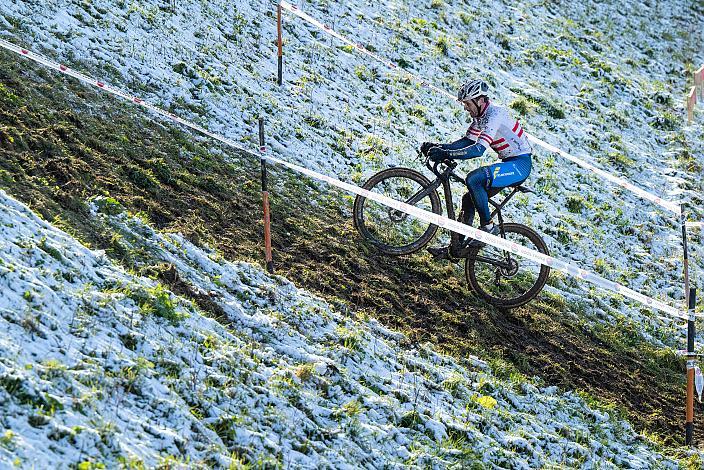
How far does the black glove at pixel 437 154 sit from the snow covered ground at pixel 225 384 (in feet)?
8.49

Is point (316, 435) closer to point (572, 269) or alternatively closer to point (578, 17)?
point (572, 269)

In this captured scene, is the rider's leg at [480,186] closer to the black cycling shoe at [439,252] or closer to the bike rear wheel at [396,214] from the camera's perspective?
the bike rear wheel at [396,214]

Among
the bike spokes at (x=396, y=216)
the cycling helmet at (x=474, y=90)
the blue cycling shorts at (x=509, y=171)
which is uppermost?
the cycling helmet at (x=474, y=90)

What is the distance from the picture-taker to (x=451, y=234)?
36.2 feet

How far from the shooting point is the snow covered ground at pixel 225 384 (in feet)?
19.0

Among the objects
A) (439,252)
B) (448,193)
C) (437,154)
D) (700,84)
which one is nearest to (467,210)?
(448,193)

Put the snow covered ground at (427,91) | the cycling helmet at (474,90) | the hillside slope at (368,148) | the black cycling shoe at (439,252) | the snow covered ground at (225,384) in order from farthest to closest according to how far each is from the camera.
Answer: the snow covered ground at (427,91)
the black cycling shoe at (439,252)
the cycling helmet at (474,90)
the hillside slope at (368,148)
the snow covered ground at (225,384)

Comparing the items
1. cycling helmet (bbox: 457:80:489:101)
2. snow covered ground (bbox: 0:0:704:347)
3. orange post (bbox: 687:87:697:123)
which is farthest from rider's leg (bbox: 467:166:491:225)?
orange post (bbox: 687:87:697:123)

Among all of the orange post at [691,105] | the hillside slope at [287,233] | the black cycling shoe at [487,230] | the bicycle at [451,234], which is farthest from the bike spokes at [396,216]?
the orange post at [691,105]

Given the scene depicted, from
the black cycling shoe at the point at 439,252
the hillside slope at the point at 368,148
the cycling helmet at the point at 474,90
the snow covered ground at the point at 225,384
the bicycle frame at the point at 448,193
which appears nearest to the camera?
the snow covered ground at the point at 225,384

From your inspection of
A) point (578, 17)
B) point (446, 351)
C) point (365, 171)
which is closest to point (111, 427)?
point (446, 351)

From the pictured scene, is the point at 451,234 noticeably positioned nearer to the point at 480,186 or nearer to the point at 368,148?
the point at 480,186

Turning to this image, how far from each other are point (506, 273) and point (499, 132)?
200 centimetres

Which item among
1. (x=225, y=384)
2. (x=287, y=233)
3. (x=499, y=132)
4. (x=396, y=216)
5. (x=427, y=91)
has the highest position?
(x=499, y=132)
